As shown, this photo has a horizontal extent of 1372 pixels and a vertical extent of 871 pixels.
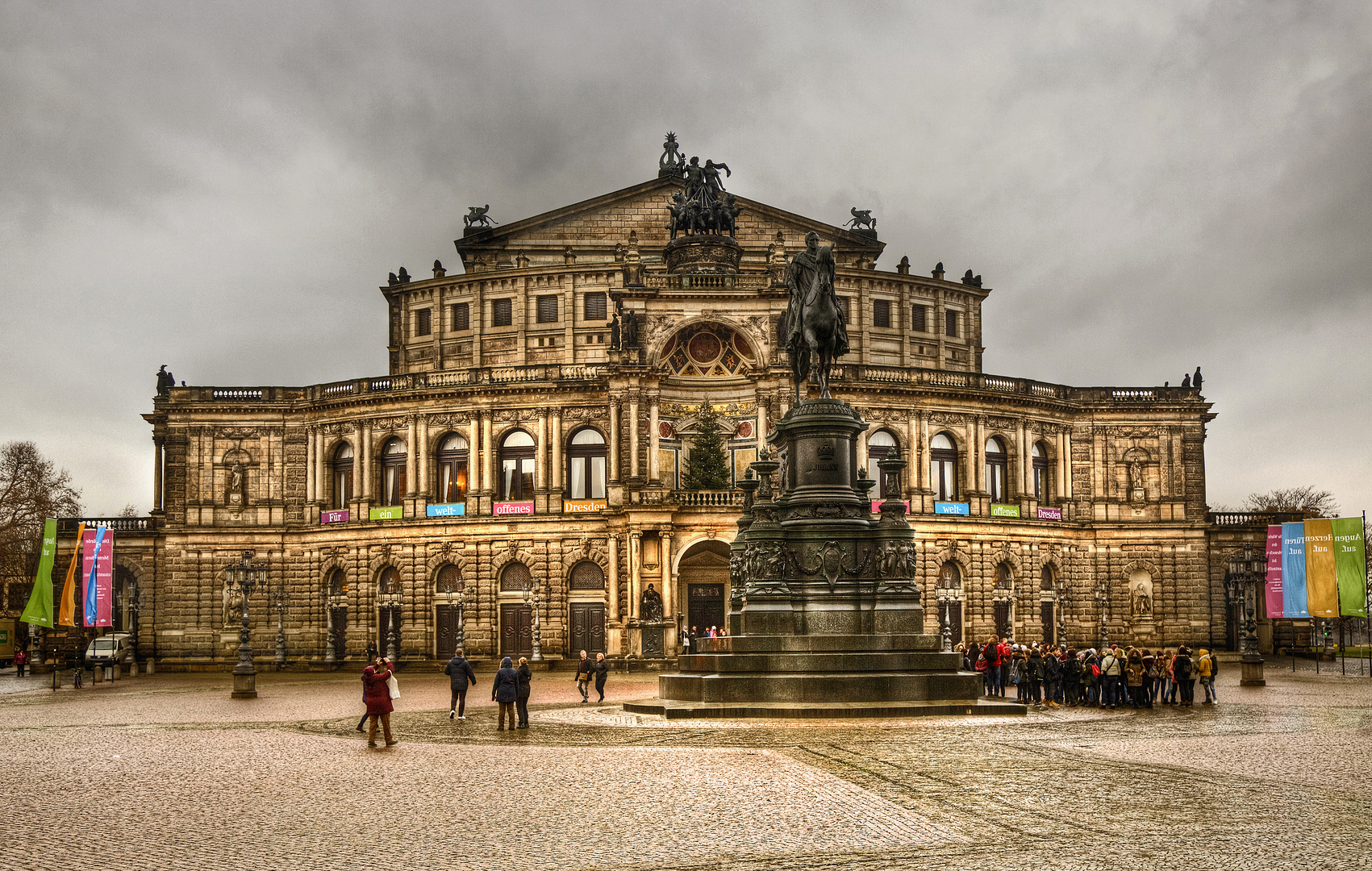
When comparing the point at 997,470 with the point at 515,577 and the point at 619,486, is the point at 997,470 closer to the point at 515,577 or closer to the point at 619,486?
the point at 619,486

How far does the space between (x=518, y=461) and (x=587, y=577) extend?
670cm

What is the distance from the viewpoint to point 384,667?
23312 millimetres

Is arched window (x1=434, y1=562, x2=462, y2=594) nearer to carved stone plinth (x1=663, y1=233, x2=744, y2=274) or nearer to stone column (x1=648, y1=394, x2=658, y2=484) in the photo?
stone column (x1=648, y1=394, x2=658, y2=484)

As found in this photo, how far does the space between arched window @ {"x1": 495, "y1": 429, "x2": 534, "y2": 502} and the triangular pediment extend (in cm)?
1346

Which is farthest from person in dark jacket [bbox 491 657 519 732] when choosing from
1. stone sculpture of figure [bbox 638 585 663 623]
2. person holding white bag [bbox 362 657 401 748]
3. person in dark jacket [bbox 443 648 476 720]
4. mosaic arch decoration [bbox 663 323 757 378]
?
mosaic arch decoration [bbox 663 323 757 378]

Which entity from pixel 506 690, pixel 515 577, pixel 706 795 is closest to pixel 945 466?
pixel 515 577

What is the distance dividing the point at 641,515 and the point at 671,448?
4.42 meters

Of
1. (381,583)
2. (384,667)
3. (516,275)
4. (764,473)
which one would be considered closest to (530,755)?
(384,667)

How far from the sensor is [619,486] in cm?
6059

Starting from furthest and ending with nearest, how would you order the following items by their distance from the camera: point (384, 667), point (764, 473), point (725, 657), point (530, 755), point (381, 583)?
point (381, 583) → point (764, 473) → point (725, 657) → point (384, 667) → point (530, 755)

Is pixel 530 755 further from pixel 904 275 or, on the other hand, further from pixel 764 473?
pixel 904 275

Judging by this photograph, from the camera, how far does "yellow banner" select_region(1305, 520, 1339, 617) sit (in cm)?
4625

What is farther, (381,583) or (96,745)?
(381,583)

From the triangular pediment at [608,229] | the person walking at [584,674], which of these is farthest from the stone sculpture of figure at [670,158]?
the person walking at [584,674]
